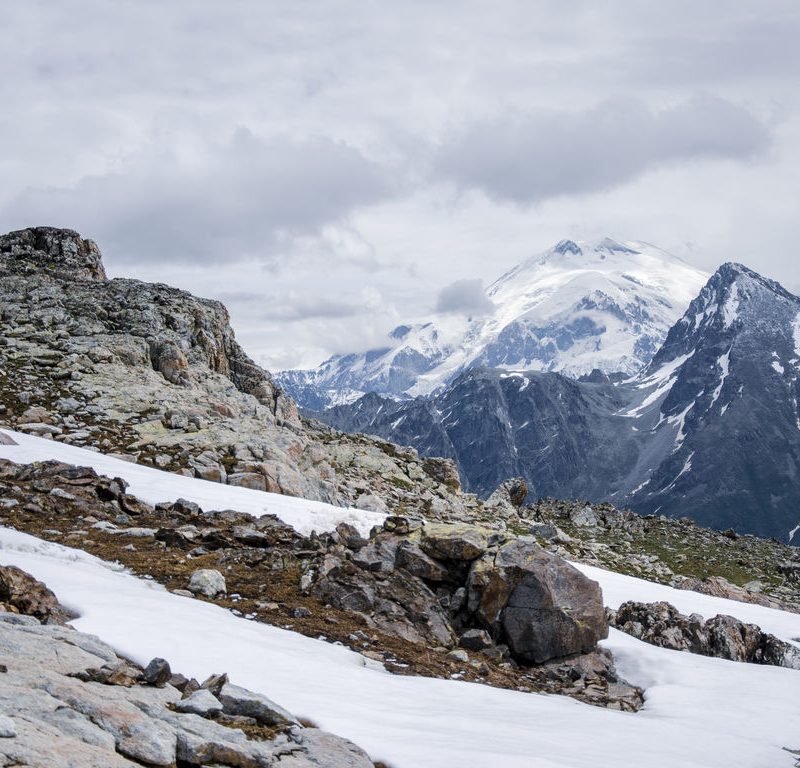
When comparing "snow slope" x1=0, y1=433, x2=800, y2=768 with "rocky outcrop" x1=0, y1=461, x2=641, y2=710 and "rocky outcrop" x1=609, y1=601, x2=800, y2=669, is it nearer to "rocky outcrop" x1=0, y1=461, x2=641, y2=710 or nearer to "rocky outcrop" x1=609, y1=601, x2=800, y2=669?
"rocky outcrop" x1=0, y1=461, x2=641, y2=710

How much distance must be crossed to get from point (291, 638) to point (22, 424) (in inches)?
989

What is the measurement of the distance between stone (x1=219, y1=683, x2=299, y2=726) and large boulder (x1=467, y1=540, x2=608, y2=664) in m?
11.1

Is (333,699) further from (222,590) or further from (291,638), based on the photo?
(222,590)

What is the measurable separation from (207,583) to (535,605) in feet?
31.1

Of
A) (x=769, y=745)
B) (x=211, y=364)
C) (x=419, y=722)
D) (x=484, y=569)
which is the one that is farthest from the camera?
(x=211, y=364)

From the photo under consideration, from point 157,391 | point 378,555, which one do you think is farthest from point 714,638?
point 157,391

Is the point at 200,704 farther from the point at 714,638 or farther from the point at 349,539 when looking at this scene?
the point at 714,638

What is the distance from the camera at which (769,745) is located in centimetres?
1483

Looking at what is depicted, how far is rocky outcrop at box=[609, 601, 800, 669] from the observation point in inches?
871

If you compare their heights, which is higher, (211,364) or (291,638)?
(211,364)

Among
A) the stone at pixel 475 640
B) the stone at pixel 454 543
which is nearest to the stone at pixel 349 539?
the stone at pixel 454 543

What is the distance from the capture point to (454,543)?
2153 centimetres

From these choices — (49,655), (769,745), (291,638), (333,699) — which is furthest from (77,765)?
(769,745)

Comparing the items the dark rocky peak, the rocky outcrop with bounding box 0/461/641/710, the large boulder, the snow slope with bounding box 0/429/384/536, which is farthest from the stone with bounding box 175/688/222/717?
the dark rocky peak
